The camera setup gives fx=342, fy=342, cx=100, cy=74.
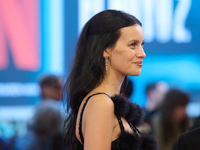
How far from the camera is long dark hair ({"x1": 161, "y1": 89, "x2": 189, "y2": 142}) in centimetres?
311

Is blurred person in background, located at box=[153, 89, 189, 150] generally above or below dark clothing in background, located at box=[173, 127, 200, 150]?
below

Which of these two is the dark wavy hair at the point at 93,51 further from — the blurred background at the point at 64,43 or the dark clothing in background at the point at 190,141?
the blurred background at the point at 64,43

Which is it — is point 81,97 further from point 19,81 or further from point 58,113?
point 19,81

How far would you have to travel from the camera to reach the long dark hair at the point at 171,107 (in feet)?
10.2

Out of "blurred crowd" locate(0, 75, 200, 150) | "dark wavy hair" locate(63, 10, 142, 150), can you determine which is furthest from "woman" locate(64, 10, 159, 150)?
"blurred crowd" locate(0, 75, 200, 150)

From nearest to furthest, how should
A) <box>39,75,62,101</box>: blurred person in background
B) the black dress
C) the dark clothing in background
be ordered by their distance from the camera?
the dark clothing in background, the black dress, <box>39,75,62,101</box>: blurred person in background

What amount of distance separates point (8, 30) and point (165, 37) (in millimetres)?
2045

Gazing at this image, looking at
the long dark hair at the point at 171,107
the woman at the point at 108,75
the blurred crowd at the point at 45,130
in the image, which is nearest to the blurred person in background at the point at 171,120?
the long dark hair at the point at 171,107

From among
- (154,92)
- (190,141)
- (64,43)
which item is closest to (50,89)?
(64,43)

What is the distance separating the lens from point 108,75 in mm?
1683

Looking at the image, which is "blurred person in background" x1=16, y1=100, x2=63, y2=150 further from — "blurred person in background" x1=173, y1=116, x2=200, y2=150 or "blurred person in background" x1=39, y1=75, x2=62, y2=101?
"blurred person in background" x1=173, y1=116, x2=200, y2=150

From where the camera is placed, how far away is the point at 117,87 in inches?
67.5

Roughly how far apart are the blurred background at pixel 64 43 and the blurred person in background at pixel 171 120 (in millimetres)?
1091

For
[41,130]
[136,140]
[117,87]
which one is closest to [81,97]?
[117,87]
